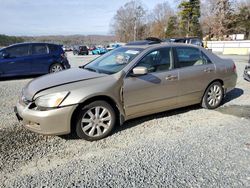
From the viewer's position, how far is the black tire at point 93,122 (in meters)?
3.81

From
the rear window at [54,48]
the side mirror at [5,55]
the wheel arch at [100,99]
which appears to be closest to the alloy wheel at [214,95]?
the wheel arch at [100,99]

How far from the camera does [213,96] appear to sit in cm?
552

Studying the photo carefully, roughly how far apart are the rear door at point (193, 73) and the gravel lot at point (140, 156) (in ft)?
1.68

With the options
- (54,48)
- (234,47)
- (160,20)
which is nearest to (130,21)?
(160,20)

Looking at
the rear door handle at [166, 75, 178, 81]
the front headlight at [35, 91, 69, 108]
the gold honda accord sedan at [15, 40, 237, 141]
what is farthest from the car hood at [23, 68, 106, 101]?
the rear door handle at [166, 75, 178, 81]

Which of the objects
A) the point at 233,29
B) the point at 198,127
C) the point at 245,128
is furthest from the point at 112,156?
the point at 233,29

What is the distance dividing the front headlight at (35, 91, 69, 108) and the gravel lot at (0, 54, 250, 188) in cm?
66

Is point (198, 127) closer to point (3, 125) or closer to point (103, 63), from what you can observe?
point (103, 63)

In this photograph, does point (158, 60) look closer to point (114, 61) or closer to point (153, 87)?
point (153, 87)

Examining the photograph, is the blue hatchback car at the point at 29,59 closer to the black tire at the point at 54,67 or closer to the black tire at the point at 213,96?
the black tire at the point at 54,67

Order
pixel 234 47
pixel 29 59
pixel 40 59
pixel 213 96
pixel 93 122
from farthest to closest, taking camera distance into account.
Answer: pixel 234 47 < pixel 40 59 < pixel 29 59 < pixel 213 96 < pixel 93 122

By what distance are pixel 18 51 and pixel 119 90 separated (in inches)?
291

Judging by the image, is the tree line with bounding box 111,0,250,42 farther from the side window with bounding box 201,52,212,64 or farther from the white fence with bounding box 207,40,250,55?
the side window with bounding box 201,52,212,64

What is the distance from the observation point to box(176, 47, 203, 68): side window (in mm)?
4892
